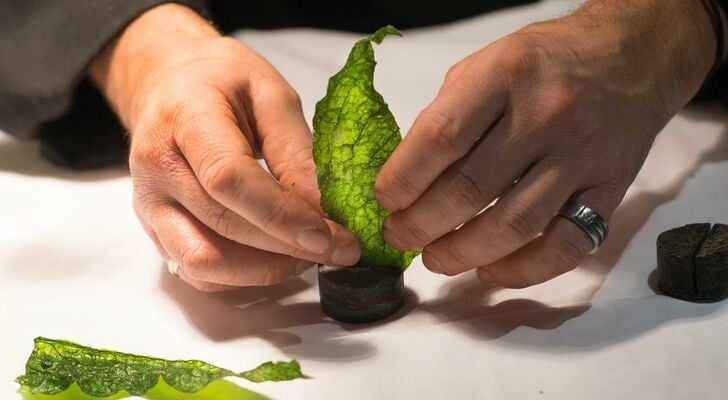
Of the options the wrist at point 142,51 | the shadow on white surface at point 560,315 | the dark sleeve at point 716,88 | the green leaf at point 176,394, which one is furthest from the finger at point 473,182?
the dark sleeve at point 716,88

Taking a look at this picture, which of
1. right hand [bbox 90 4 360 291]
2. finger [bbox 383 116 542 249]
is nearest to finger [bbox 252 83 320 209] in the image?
right hand [bbox 90 4 360 291]

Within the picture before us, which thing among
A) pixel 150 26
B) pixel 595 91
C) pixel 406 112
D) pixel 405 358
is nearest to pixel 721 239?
pixel 595 91

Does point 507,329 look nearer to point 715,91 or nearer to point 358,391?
point 358,391

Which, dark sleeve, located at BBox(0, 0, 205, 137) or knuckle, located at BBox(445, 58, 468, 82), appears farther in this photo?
dark sleeve, located at BBox(0, 0, 205, 137)

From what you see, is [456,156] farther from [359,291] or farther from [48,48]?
[48,48]

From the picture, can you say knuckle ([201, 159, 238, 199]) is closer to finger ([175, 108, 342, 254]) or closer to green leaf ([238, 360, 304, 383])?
finger ([175, 108, 342, 254])

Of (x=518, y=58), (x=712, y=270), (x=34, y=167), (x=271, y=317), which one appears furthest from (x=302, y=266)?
(x=34, y=167)

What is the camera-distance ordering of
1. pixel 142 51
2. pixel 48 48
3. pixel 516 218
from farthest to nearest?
pixel 48 48 → pixel 142 51 → pixel 516 218
